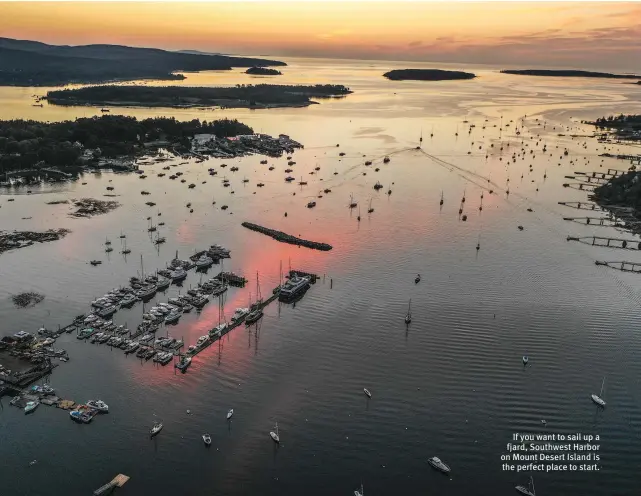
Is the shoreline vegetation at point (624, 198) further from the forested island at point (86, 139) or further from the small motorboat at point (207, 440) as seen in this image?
the forested island at point (86, 139)

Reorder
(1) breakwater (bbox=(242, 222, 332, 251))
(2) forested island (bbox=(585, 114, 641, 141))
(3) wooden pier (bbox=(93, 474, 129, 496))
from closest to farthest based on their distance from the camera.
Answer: (3) wooden pier (bbox=(93, 474, 129, 496)) < (1) breakwater (bbox=(242, 222, 332, 251)) < (2) forested island (bbox=(585, 114, 641, 141))

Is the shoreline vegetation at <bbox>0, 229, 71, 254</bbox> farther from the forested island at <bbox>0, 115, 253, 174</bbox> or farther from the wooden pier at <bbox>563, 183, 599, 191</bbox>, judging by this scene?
the wooden pier at <bbox>563, 183, 599, 191</bbox>

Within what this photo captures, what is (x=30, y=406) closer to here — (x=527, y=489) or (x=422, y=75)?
(x=527, y=489)

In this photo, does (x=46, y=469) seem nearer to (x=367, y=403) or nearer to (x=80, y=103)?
(x=367, y=403)

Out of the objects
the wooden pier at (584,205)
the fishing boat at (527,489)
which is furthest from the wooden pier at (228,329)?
the wooden pier at (584,205)

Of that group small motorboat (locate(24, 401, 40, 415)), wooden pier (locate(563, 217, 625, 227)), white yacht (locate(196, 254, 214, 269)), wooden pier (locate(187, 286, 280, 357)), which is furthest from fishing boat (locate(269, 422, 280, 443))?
wooden pier (locate(563, 217, 625, 227))

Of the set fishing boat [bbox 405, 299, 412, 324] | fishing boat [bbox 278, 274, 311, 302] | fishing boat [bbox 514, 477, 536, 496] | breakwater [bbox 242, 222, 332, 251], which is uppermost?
breakwater [bbox 242, 222, 332, 251]
